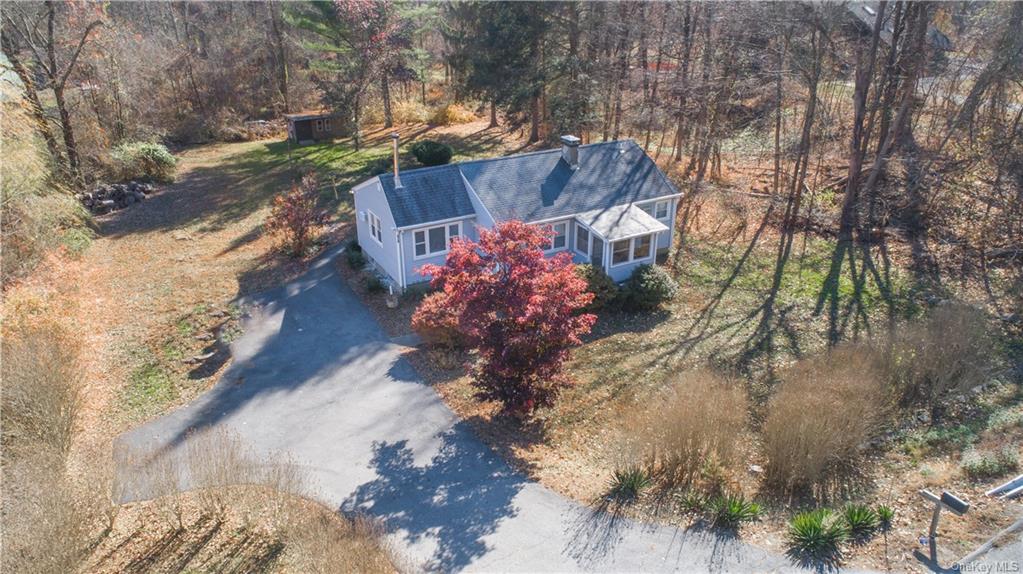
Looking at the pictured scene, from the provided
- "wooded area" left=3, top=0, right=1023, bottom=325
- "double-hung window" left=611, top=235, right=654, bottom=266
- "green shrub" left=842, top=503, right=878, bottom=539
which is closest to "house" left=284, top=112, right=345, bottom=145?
"wooded area" left=3, top=0, right=1023, bottom=325

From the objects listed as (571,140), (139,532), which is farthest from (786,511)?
(571,140)

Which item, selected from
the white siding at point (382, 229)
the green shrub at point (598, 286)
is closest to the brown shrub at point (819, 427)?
the green shrub at point (598, 286)

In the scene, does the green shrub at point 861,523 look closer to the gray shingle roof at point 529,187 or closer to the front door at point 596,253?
the front door at point 596,253

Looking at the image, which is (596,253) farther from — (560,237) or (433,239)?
(433,239)

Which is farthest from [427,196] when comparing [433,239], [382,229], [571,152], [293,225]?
[293,225]

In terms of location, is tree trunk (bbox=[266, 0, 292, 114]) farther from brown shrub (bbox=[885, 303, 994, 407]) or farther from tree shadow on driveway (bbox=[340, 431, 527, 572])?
brown shrub (bbox=[885, 303, 994, 407])

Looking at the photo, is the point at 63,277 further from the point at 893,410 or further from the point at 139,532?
the point at 893,410
